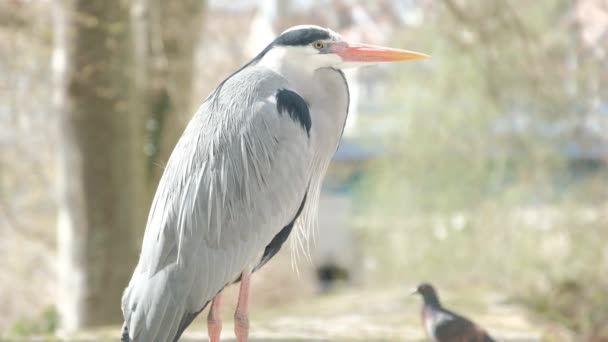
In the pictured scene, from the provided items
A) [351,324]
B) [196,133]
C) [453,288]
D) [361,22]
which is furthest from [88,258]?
[361,22]

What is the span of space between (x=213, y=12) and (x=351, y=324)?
594 centimetres

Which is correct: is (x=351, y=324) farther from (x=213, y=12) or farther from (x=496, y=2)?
(x=213, y=12)

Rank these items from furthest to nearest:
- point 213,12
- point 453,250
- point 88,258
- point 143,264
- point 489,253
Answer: point 213,12 → point 453,250 → point 489,253 → point 88,258 → point 143,264

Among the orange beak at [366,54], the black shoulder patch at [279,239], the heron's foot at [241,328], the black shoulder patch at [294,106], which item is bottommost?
the heron's foot at [241,328]

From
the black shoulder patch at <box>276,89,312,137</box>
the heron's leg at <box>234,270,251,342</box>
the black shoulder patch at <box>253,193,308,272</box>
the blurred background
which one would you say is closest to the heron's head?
the black shoulder patch at <box>276,89,312,137</box>

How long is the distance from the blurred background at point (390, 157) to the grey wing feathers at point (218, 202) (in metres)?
2.32

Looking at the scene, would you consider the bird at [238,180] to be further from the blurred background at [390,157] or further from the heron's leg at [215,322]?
the blurred background at [390,157]

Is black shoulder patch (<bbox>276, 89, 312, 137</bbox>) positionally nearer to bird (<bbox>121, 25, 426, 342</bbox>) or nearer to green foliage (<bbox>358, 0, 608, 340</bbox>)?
bird (<bbox>121, 25, 426, 342</bbox>)

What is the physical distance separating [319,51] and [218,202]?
2.36 feet

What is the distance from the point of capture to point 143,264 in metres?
3.23

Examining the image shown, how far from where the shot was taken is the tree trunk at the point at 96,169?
707cm

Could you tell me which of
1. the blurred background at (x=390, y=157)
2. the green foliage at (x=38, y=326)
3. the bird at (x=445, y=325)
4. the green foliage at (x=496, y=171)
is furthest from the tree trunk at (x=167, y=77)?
the bird at (x=445, y=325)

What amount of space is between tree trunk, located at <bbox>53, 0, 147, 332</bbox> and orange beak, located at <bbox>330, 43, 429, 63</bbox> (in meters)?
3.87

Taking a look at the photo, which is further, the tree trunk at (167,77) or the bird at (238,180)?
the tree trunk at (167,77)
